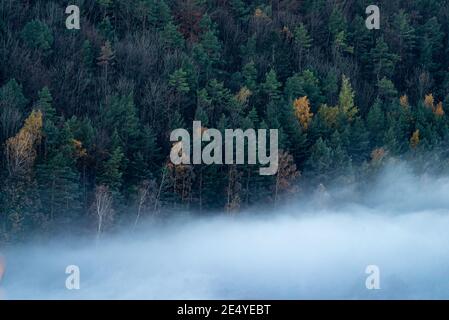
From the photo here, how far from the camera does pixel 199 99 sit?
6397 cm

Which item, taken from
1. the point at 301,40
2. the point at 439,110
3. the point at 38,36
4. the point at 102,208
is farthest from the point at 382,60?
the point at 102,208

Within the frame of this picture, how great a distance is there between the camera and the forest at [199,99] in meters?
53.1

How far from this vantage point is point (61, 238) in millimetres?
50531

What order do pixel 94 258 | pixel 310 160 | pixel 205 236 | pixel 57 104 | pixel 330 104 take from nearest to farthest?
pixel 94 258 < pixel 205 236 < pixel 310 160 < pixel 57 104 < pixel 330 104

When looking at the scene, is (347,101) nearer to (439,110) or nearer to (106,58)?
(439,110)

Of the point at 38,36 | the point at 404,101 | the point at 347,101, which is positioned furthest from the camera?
the point at 404,101

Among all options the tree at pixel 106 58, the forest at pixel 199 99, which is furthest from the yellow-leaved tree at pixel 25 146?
the tree at pixel 106 58

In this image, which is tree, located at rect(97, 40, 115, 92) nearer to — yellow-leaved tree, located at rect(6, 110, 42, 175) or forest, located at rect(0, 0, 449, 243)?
forest, located at rect(0, 0, 449, 243)

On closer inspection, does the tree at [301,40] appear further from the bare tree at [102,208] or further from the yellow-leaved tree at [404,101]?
the bare tree at [102,208]

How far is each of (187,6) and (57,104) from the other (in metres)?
16.8

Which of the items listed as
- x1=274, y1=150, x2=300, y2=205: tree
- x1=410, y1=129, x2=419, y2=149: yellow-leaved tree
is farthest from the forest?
x1=410, y1=129, x2=419, y2=149: yellow-leaved tree

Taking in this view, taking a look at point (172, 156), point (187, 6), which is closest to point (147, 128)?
point (172, 156)

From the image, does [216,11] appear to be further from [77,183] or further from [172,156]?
[77,183]

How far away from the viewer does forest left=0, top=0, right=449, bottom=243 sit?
174ft
